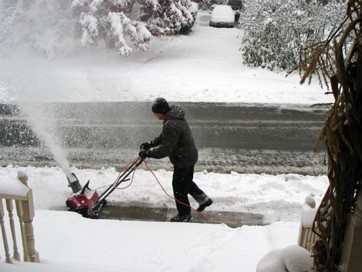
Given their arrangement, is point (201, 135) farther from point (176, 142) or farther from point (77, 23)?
point (77, 23)

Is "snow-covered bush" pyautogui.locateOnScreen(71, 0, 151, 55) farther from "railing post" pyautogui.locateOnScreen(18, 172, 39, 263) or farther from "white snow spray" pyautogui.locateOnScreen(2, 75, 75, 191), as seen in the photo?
"railing post" pyautogui.locateOnScreen(18, 172, 39, 263)

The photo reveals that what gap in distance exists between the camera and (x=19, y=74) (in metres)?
14.5

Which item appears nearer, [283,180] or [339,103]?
[339,103]

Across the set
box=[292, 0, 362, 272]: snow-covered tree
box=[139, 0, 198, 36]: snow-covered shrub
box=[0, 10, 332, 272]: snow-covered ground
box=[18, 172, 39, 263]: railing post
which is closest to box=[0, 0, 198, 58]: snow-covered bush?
box=[139, 0, 198, 36]: snow-covered shrub

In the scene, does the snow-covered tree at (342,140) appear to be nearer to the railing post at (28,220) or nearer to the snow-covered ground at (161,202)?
the snow-covered ground at (161,202)

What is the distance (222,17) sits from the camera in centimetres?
2558

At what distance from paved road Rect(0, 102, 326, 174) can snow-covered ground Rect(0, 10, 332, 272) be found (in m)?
0.52

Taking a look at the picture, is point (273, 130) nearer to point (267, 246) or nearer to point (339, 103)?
point (267, 246)

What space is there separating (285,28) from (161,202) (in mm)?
10200

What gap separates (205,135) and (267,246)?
4.66 meters

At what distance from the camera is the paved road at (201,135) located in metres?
7.58

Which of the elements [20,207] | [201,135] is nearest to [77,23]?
[201,135]

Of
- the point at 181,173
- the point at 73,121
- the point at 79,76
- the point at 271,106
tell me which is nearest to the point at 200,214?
the point at 181,173

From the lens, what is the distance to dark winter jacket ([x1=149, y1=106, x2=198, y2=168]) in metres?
5.00
